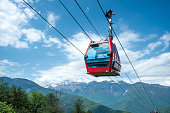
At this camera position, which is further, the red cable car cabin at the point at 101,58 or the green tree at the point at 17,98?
the green tree at the point at 17,98

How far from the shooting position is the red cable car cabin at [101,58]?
14.8 meters

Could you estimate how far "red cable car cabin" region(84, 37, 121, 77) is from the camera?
14.8 metres

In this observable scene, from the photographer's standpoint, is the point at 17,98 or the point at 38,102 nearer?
the point at 17,98

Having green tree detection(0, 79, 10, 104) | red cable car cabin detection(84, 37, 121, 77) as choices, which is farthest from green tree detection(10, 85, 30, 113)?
red cable car cabin detection(84, 37, 121, 77)

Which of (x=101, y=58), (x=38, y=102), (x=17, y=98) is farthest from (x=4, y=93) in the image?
(x=101, y=58)

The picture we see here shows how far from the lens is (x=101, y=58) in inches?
595

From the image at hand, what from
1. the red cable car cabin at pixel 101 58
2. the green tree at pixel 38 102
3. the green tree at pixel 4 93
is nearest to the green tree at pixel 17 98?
the green tree at pixel 4 93

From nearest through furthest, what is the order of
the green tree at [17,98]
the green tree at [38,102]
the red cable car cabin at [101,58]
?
1. the red cable car cabin at [101,58]
2. the green tree at [17,98]
3. the green tree at [38,102]

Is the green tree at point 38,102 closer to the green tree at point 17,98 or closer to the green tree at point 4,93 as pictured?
the green tree at point 17,98

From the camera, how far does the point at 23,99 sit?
54219mm

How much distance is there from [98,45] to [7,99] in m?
45.9

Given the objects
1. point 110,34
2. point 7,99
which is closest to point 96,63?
point 110,34

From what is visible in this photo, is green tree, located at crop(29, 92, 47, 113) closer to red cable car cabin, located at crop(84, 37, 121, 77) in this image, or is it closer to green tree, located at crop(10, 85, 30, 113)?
green tree, located at crop(10, 85, 30, 113)

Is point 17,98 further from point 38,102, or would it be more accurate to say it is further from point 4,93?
point 38,102
